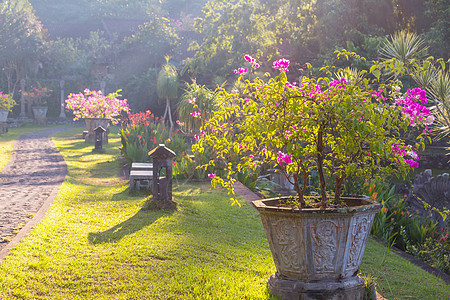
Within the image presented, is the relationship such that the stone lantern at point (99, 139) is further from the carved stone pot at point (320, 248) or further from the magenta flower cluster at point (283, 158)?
the carved stone pot at point (320, 248)

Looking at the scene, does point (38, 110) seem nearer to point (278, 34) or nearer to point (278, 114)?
point (278, 34)

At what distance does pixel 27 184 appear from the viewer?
10.2 meters

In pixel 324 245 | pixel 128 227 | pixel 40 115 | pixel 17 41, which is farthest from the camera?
pixel 17 41

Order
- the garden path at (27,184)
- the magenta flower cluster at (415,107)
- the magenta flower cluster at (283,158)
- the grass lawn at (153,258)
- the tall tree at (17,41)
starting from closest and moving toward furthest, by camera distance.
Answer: the magenta flower cluster at (415,107)
the magenta flower cluster at (283,158)
the grass lawn at (153,258)
the garden path at (27,184)
the tall tree at (17,41)

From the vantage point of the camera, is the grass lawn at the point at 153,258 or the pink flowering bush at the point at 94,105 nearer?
the grass lawn at the point at 153,258

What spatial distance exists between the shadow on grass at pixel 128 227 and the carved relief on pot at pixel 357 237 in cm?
314

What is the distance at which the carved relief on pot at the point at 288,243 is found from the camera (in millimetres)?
3770

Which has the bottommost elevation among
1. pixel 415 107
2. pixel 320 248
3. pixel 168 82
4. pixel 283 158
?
pixel 320 248

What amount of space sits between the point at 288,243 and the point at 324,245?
300 mm

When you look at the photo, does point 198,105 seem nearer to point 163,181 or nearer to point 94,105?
point 94,105

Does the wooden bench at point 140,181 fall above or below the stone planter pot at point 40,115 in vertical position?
below

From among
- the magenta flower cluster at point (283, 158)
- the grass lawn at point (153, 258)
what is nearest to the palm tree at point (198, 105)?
the grass lawn at point (153, 258)

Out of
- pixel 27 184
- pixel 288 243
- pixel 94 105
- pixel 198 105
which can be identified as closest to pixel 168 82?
pixel 94 105

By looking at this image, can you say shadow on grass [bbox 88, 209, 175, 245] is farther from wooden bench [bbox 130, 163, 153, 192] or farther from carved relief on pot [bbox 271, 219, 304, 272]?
carved relief on pot [bbox 271, 219, 304, 272]
